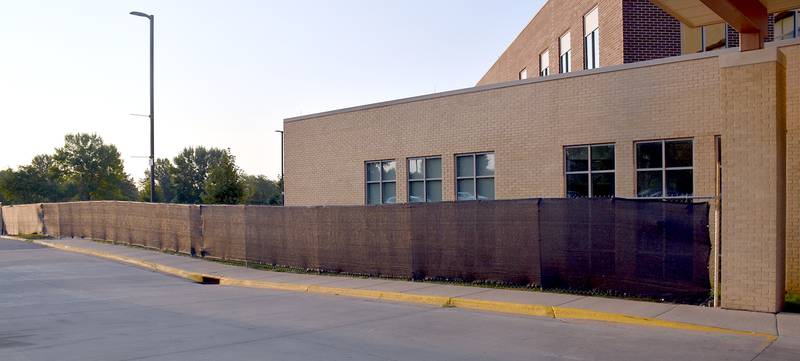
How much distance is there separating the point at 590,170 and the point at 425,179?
5.96m

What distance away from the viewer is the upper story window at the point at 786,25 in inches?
770

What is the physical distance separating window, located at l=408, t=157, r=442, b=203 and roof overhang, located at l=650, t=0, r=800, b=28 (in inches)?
366

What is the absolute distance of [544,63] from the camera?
30.3 m

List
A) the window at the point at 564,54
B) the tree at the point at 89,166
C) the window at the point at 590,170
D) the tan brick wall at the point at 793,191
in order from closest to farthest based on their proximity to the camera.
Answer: the tan brick wall at the point at 793,191 < the window at the point at 590,170 < the window at the point at 564,54 < the tree at the point at 89,166

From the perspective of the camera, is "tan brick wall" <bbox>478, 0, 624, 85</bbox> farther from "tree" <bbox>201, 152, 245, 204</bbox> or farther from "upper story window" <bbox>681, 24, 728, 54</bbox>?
"tree" <bbox>201, 152, 245, 204</bbox>

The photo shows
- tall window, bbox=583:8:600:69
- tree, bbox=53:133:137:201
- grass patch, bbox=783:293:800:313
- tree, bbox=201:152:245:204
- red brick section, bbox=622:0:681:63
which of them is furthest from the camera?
tree, bbox=53:133:137:201

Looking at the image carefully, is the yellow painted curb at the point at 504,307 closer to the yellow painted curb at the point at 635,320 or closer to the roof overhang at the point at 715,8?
the yellow painted curb at the point at 635,320

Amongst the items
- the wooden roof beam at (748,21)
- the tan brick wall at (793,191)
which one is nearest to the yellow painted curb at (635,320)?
the tan brick wall at (793,191)

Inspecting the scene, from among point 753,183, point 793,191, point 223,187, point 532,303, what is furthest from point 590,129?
point 223,187

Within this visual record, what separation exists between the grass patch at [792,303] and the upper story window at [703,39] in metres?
9.53

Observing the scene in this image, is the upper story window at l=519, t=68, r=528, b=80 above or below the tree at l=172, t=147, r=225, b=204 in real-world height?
above

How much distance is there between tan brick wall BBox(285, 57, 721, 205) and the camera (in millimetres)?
15664

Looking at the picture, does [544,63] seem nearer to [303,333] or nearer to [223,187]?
[223,187]

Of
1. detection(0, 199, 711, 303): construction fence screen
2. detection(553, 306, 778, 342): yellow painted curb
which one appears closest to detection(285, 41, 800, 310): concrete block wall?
detection(0, 199, 711, 303): construction fence screen
